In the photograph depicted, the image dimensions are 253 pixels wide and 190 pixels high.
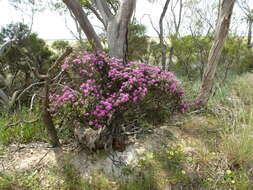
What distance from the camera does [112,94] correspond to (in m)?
2.44

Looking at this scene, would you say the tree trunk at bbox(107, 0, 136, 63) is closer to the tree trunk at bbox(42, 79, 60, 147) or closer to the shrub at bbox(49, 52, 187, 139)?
the shrub at bbox(49, 52, 187, 139)

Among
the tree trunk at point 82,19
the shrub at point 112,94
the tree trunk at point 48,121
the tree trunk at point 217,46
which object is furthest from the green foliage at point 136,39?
the tree trunk at point 48,121

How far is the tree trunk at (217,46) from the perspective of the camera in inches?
117

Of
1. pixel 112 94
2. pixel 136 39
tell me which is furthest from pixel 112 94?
pixel 136 39

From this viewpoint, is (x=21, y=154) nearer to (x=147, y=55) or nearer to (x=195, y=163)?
(x=195, y=163)

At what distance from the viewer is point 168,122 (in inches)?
120

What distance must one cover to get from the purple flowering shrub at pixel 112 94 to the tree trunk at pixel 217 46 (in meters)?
0.90

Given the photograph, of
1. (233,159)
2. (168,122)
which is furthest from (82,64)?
(233,159)

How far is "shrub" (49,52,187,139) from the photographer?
2.14 m

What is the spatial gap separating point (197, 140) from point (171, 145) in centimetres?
47

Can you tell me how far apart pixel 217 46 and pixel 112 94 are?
2177 mm

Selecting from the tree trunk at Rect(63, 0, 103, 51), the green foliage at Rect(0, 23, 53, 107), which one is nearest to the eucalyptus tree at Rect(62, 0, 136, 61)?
the tree trunk at Rect(63, 0, 103, 51)

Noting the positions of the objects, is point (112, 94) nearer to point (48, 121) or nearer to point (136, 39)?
point (48, 121)

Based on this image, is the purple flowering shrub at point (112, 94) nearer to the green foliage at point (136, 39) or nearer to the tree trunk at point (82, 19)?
the tree trunk at point (82, 19)
